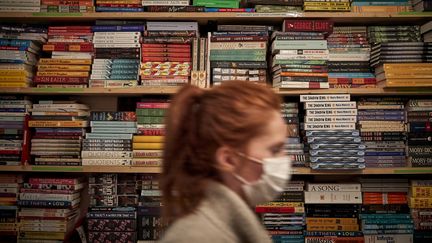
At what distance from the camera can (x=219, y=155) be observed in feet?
2.69

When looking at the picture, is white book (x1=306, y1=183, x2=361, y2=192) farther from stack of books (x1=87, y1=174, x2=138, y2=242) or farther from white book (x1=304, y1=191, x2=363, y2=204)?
stack of books (x1=87, y1=174, x2=138, y2=242)

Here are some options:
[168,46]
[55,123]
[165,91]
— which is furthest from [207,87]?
[55,123]

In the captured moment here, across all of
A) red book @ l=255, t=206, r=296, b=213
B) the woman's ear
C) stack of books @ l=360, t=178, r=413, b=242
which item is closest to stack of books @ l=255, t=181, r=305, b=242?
red book @ l=255, t=206, r=296, b=213

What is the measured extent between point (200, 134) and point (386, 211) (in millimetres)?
1685

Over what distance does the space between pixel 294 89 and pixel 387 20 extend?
2.52 ft

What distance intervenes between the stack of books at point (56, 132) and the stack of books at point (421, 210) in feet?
6.49

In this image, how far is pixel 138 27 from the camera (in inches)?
83.4

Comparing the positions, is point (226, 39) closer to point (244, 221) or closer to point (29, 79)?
point (29, 79)

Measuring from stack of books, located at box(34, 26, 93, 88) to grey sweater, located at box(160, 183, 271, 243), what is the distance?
1.56m

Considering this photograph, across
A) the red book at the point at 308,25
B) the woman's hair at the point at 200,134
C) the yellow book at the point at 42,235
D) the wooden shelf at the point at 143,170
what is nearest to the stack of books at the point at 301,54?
the red book at the point at 308,25

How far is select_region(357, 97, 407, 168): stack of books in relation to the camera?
2.02 metres

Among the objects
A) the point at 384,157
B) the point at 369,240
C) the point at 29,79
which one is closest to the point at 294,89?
the point at 384,157

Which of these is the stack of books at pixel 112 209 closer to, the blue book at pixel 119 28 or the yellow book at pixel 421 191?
the blue book at pixel 119 28

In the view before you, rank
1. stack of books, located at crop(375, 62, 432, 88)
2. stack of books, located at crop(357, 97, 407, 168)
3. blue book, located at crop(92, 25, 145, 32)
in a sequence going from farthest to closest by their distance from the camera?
blue book, located at crop(92, 25, 145, 32) → stack of books, located at crop(357, 97, 407, 168) → stack of books, located at crop(375, 62, 432, 88)
